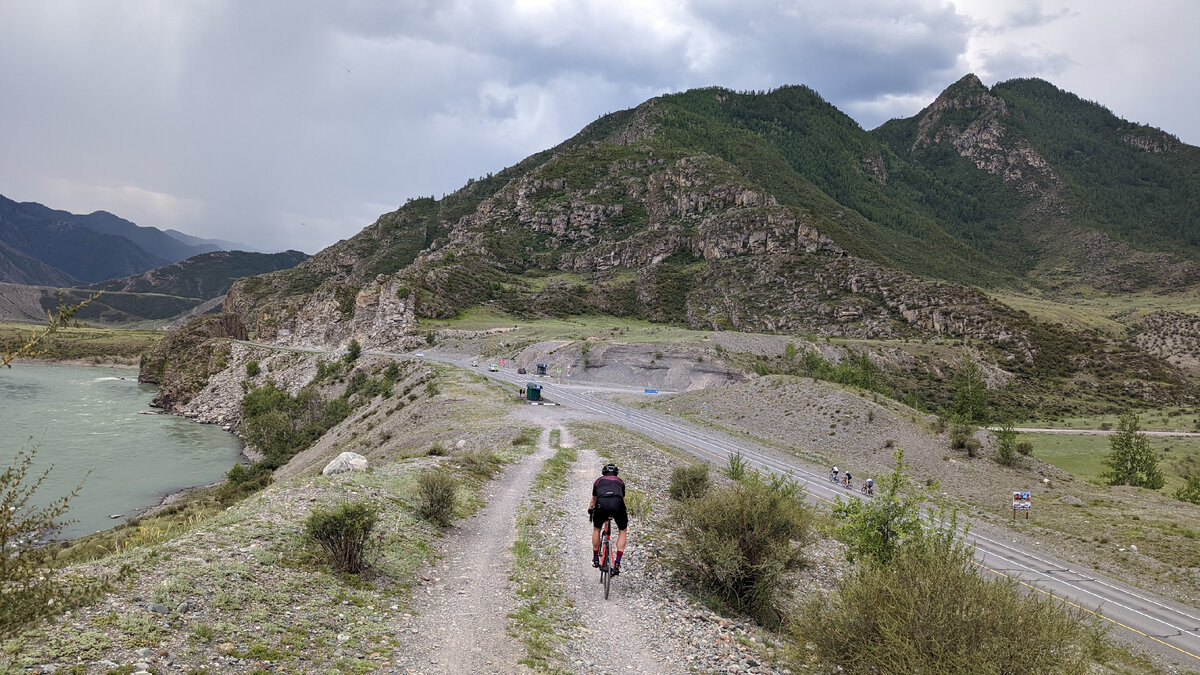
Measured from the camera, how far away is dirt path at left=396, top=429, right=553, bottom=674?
6605mm

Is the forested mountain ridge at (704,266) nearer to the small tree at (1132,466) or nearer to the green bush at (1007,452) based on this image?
the small tree at (1132,466)

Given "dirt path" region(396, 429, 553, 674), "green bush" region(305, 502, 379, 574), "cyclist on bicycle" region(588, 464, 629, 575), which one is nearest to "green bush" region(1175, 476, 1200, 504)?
"cyclist on bicycle" region(588, 464, 629, 575)

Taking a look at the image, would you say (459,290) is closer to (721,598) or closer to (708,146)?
(721,598)

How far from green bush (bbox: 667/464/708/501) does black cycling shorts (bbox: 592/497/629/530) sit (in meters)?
6.93

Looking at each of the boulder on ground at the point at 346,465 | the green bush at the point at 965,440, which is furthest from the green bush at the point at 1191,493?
the boulder on ground at the point at 346,465

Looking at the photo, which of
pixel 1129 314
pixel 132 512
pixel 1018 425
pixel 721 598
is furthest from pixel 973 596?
pixel 1129 314

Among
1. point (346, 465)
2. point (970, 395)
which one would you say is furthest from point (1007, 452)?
point (970, 395)

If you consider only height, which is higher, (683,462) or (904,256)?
(904,256)

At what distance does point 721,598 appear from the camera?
31.1ft

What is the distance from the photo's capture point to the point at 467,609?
811cm

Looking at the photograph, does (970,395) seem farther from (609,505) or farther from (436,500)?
(436,500)

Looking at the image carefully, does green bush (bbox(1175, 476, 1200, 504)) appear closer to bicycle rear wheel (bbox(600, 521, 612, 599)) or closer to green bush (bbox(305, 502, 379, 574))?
bicycle rear wheel (bbox(600, 521, 612, 599))

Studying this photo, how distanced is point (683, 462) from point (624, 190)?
134744mm

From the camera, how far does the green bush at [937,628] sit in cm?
507
